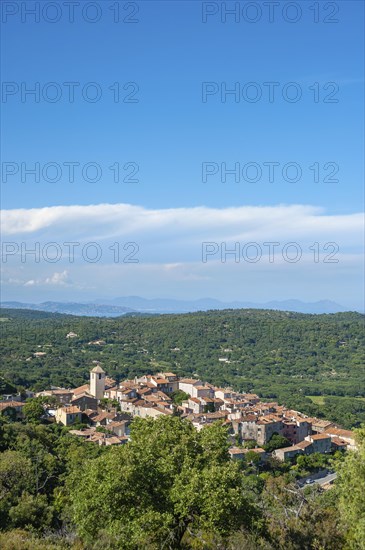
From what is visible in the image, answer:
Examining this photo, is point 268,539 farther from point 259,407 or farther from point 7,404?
point 259,407

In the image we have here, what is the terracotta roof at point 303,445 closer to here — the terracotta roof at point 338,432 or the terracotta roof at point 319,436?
the terracotta roof at point 319,436

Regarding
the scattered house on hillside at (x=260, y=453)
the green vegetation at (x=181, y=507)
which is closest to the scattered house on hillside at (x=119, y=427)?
the scattered house on hillside at (x=260, y=453)

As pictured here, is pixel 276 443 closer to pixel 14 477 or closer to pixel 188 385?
pixel 188 385

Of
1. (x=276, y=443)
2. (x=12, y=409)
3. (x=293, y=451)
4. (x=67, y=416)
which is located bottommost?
(x=293, y=451)

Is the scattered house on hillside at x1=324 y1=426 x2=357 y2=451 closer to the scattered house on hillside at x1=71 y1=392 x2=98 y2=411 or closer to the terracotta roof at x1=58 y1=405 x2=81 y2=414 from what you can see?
the scattered house on hillside at x1=71 y1=392 x2=98 y2=411

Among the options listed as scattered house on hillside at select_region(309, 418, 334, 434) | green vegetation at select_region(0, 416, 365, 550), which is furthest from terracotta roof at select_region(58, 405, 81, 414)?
green vegetation at select_region(0, 416, 365, 550)

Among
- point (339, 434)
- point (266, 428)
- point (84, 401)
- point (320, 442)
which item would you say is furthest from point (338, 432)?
point (84, 401)
